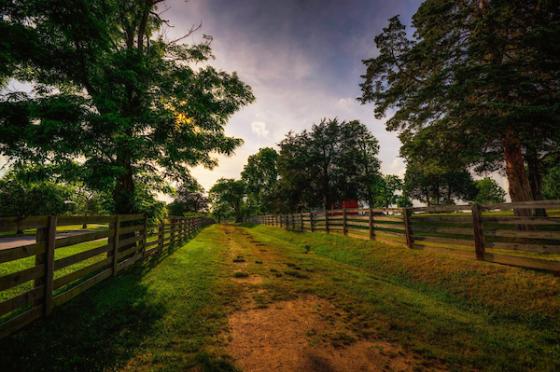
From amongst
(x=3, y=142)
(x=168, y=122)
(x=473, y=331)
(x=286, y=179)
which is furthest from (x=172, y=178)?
(x=286, y=179)

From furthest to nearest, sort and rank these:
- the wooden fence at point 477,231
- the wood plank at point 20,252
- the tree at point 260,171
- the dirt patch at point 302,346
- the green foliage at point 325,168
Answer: the tree at point 260,171
the green foliage at point 325,168
the wooden fence at point 477,231
the wood plank at point 20,252
the dirt patch at point 302,346

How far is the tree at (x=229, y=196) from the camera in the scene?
197 ft

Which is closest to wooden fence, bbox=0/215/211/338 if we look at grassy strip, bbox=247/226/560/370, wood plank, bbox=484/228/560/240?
grassy strip, bbox=247/226/560/370

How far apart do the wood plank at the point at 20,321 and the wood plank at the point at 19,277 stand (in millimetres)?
439

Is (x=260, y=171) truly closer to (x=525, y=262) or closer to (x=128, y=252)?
(x=128, y=252)

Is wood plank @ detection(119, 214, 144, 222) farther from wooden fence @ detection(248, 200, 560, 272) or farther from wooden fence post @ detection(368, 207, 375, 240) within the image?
wooden fence post @ detection(368, 207, 375, 240)

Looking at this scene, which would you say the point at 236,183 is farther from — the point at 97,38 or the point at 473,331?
the point at 473,331

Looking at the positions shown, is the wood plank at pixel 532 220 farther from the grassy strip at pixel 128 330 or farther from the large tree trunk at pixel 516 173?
Answer: the grassy strip at pixel 128 330

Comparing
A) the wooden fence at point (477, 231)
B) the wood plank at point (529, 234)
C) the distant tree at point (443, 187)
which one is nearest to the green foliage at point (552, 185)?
the distant tree at point (443, 187)

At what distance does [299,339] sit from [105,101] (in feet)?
23.0

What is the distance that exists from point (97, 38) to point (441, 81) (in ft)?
38.4

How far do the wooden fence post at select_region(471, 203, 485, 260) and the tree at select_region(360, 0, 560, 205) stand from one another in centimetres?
369

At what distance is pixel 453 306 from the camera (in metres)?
4.60

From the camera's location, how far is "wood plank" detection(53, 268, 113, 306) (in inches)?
151
